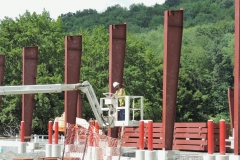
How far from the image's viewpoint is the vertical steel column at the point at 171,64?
20453 mm

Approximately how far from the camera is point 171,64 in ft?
68.0

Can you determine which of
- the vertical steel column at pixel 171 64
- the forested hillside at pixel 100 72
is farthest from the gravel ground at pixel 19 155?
the forested hillside at pixel 100 72

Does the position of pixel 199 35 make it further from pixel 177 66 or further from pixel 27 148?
pixel 177 66

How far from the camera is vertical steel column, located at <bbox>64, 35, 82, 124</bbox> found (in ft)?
90.5

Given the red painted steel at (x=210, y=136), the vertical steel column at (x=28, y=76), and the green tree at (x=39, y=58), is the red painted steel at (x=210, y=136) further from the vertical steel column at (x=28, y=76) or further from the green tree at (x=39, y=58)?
the green tree at (x=39, y=58)

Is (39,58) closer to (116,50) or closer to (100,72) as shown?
(100,72)

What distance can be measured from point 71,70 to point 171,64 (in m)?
8.24

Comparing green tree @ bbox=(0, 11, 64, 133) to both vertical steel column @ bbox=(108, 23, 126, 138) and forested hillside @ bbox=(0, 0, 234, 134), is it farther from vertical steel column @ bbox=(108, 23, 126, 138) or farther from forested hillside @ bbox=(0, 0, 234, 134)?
vertical steel column @ bbox=(108, 23, 126, 138)

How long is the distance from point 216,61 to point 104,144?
89.1 m

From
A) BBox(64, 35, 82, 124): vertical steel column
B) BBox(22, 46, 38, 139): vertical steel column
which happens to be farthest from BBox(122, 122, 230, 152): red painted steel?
BBox(22, 46, 38, 139): vertical steel column

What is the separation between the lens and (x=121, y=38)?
82.7ft

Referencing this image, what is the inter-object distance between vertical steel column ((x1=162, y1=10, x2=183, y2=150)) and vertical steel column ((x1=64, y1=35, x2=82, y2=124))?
25.6 ft

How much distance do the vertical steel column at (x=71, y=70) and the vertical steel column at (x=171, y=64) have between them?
25.6 feet

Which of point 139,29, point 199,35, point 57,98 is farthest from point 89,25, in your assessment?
point 57,98
